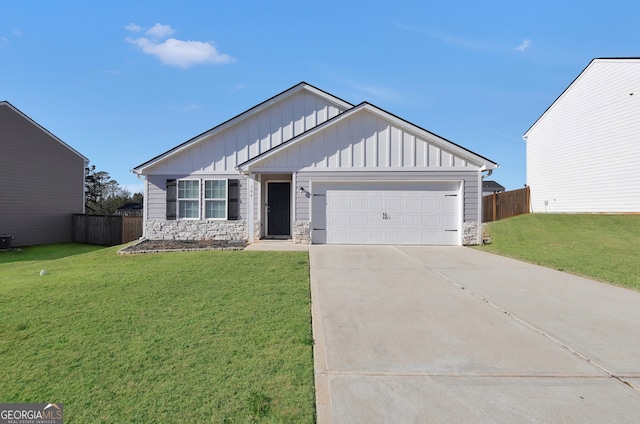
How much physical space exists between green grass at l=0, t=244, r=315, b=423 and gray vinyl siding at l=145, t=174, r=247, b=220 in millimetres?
6456

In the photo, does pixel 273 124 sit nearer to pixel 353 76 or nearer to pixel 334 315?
pixel 353 76

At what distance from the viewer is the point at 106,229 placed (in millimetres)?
15945

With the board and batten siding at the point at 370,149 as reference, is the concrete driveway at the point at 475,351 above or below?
below

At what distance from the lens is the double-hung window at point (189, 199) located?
12094 millimetres

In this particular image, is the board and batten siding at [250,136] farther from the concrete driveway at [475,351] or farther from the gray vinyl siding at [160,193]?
the concrete driveway at [475,351]

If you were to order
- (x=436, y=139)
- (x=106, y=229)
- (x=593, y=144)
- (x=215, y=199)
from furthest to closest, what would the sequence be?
(x=593, y=144) → (x=106, y=229) → (x=215, y=199) → (x=436, y=139)

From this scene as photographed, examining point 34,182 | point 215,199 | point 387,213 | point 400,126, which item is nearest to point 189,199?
point 215,199

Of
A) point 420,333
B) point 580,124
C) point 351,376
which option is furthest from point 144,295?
point 580,124

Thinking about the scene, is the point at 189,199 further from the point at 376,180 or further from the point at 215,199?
the point at 376,180

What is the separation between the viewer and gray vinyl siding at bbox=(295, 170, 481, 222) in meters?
10.8

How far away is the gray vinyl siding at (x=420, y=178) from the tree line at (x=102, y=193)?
31004 millimetres

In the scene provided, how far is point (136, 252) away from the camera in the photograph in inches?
383

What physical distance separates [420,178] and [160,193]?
9861mm

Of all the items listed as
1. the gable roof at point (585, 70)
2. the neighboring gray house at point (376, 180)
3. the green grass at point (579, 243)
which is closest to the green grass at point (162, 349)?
the neighboring gray house at point (376, 180)
